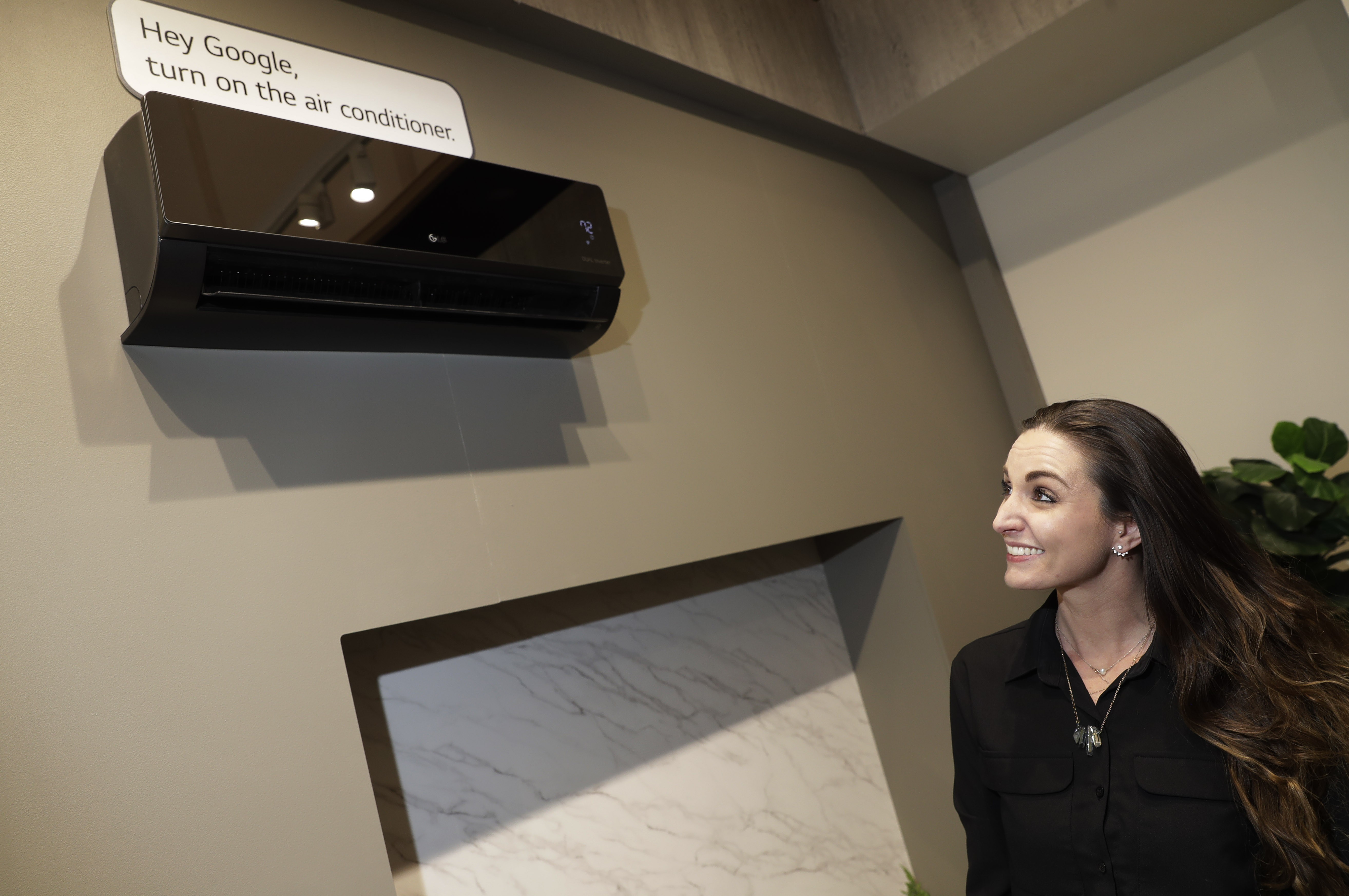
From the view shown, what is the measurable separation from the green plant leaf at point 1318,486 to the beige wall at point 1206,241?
389 millimetres

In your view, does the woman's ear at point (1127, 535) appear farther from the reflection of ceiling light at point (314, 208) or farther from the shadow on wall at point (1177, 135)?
the shadow on wall at point (1177, 135)

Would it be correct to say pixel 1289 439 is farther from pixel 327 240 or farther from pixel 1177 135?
pixel 327 240

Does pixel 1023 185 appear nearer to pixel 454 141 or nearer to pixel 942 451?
pixel 942 451

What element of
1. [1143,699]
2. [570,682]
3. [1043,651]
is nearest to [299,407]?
[570,682]

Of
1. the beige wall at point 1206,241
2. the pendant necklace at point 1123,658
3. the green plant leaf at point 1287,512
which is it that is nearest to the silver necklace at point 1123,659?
the pendant necklace at point 1123,658

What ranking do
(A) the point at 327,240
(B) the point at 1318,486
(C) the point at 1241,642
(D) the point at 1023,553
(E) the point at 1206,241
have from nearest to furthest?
(A) the point at 327,240, (C) the point at 1241,642, (D) the point at 1023,553, (B) the point at 1318,486, (E) the point at 1206,241

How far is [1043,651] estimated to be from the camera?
5.01 ft

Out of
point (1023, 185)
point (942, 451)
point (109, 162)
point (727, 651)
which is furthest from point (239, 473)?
point (1023, 185)

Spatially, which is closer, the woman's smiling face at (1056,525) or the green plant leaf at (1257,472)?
the woman's smiling face at (1056,525)

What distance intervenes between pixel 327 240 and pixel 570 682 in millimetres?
1181

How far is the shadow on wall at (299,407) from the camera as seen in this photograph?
1257mm

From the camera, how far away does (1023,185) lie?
325cm

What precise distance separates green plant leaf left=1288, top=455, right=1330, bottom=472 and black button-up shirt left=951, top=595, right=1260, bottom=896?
4.40 feet

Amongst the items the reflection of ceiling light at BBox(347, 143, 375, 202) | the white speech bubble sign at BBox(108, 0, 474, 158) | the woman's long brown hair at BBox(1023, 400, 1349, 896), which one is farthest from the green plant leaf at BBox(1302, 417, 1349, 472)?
the reflection of ceiling light at BBox(347, 143, 375, 202)
